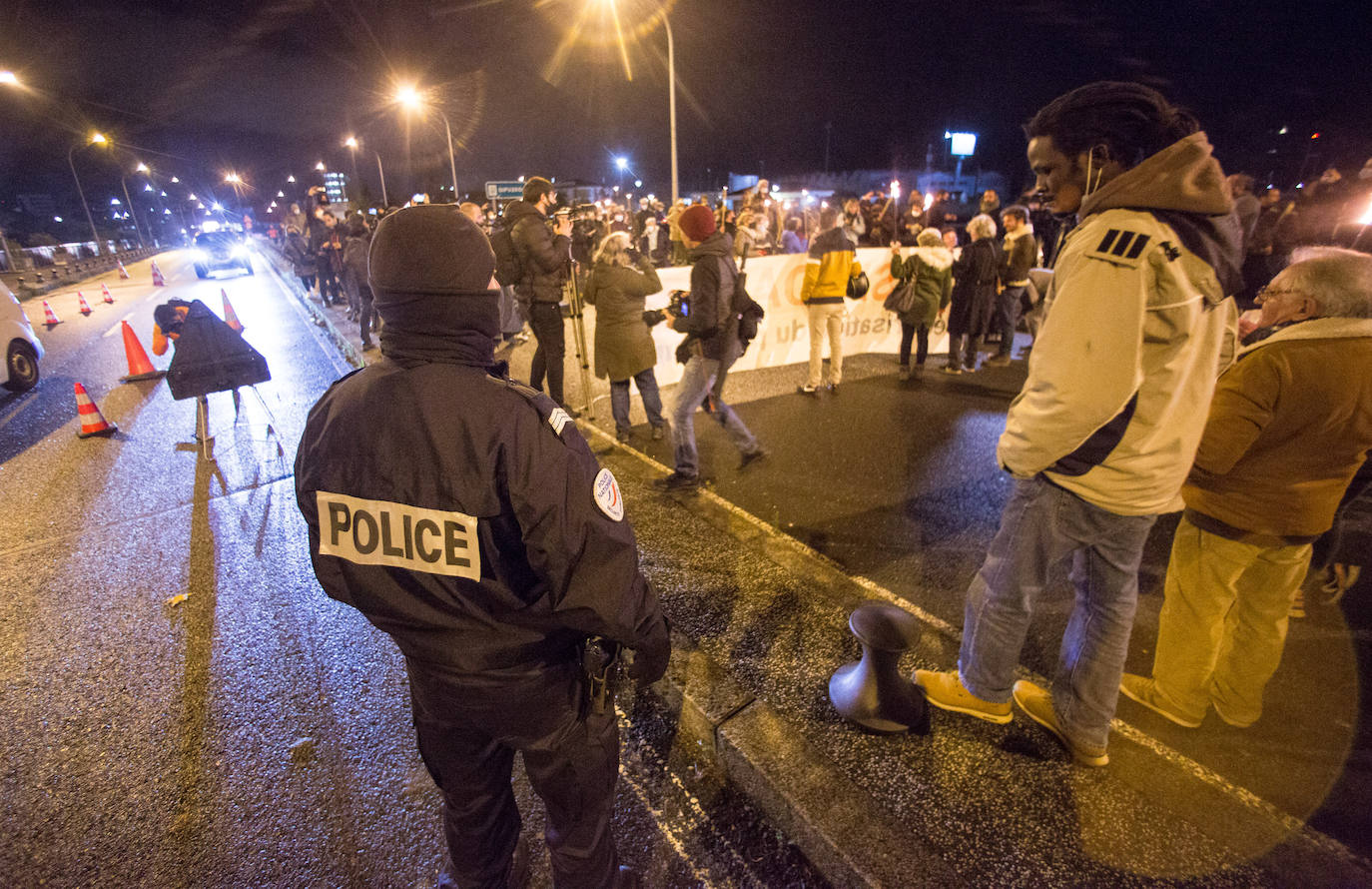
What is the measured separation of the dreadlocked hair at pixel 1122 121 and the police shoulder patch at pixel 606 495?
1727 mm

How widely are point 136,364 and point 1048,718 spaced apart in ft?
37.0

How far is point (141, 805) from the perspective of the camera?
2314 millimetres

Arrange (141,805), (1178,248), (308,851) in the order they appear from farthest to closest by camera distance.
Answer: (141,805), (308,851), (1178,248)

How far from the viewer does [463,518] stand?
133cm

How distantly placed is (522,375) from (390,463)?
631 cm

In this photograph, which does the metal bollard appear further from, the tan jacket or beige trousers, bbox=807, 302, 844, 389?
beige trousers, bbox=807, 302, 844, 389

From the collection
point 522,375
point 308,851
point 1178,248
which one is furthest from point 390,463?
point 522,375

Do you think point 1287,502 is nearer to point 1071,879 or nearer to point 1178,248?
point 1178,248

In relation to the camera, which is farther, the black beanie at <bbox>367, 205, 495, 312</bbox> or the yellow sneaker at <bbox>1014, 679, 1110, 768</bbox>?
the yellow sneaker at <bbox>1014, 679, 1110, 768</bbox>

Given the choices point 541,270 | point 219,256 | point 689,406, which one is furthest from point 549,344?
point 219,256

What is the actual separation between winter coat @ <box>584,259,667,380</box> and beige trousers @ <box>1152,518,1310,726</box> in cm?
376

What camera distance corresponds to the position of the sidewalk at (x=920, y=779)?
1.91 meters

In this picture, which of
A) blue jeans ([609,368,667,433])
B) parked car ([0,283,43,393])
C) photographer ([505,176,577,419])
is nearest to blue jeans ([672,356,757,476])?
blue jeans ([609,368,667,433])

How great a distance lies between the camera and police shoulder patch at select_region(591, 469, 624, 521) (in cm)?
141
